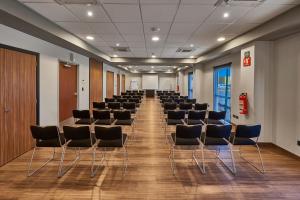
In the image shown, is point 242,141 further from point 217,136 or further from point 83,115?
point 83,115

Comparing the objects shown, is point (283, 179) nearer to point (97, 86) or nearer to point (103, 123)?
point (103, 123)

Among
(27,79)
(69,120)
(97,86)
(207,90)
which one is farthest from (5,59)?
(207,90)

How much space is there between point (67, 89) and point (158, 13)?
5.02 m

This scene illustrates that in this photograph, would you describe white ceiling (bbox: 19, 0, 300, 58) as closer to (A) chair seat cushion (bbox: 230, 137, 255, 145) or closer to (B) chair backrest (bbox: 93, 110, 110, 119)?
(B) chair backrest (bbox: 93, 110, 110, 119)

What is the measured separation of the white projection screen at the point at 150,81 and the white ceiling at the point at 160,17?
830 inches

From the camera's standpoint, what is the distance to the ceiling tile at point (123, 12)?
4.49m

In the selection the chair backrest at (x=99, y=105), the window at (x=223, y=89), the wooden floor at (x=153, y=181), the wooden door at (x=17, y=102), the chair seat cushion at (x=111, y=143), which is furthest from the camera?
the window at (x=223, y=89)

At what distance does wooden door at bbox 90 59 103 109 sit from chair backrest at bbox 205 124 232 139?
7.78 meters

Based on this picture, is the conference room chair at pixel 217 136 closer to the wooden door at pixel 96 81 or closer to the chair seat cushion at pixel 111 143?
the chair seat cushion at pixel 111 143

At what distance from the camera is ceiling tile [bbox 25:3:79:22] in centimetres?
443

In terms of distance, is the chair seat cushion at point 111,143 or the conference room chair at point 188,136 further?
the conference room chair at point 188,136

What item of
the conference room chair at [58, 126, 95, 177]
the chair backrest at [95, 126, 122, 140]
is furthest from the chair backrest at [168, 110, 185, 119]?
the conference room chair at [58, 126, 95, 177]

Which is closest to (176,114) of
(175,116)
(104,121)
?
(175,116)

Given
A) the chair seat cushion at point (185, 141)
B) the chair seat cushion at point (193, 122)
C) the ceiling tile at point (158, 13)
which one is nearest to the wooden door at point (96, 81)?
→ the chair seat cushion at point (193, 122)
